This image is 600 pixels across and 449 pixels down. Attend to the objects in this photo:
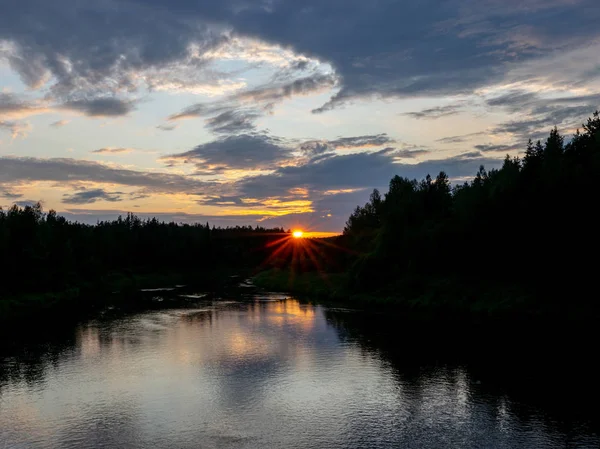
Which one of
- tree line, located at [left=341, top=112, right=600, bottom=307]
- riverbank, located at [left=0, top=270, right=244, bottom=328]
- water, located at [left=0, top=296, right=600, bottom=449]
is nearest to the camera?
water, located at [left=0, top=296, right=600, bottom=449]

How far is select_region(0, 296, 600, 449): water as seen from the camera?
28969 millimetres

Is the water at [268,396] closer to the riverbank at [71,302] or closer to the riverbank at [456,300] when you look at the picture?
the riverbank at [456,300]

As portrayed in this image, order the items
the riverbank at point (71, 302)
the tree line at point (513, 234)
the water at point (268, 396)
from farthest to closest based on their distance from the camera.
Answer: the riverbank at point (71, 302)
the tree line at point (513, 234)
the water at point (268, 396)

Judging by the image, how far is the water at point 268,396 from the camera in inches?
1141

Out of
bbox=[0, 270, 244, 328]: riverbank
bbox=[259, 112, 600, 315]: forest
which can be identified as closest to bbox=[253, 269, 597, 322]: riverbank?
bbox=[259, 112, 600, 315]: forest

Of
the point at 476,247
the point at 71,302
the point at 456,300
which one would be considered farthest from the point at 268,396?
the point at 71,302

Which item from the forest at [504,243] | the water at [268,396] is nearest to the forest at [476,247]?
the forest at [504,243]

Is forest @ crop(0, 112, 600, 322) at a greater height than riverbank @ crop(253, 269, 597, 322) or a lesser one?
greater

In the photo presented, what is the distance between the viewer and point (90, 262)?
5522 inches

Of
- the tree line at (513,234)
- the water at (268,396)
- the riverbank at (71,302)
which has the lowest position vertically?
the water at (268,396)

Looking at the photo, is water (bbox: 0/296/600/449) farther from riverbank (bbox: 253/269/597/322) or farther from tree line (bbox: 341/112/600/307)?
tree line (bbox: 341/112/600/307)

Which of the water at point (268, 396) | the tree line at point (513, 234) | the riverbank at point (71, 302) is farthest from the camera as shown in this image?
the riverbank at point (71, 302)

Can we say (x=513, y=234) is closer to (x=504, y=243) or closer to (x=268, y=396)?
(x=504, y=243)

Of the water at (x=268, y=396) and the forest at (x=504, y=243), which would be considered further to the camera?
the forest at (x=504, y=243)
